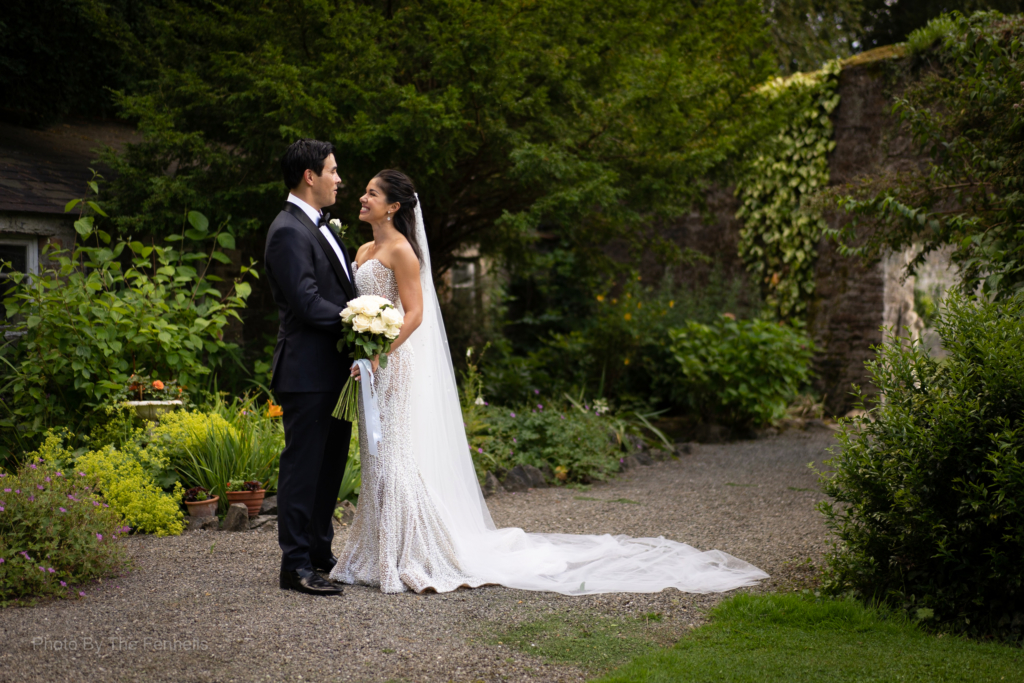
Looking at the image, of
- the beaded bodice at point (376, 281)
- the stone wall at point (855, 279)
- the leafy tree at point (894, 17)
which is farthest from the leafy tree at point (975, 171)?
the leafy tree at point (894, 17)

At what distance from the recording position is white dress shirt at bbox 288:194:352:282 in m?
3.73

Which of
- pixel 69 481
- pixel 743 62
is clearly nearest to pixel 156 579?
pixel 69 481

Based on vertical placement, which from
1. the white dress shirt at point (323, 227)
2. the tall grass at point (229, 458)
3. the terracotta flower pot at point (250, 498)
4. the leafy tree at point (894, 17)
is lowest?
the terracotta flower pot at point (250, 498)

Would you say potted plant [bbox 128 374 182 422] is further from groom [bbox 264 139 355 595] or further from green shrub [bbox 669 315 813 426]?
green shrub [bbox 669 315 813 426]

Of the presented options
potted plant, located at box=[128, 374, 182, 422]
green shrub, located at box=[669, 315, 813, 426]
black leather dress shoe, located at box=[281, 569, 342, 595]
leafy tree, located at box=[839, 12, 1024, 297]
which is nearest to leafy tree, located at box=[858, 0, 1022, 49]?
green shrub, located at box=[669, 315, 813, 426]

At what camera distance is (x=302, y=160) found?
369cm

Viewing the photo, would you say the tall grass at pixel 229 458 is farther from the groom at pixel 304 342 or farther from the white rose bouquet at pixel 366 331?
the white rose bouquet at pixel 366 331

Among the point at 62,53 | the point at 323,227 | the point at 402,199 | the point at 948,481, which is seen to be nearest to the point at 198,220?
the point at 62,53

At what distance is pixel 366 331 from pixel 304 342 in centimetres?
32

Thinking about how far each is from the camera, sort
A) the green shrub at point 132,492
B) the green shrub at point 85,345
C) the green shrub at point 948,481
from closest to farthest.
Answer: the green shrub at point 948,481
the green shrub at point 132,492
the green shrub at point 85,345

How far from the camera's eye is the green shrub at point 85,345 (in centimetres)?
523

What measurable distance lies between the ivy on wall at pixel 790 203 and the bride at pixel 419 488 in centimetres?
658

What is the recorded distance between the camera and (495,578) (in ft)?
12.5

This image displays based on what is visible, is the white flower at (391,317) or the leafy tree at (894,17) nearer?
the white flower at (391,317)
